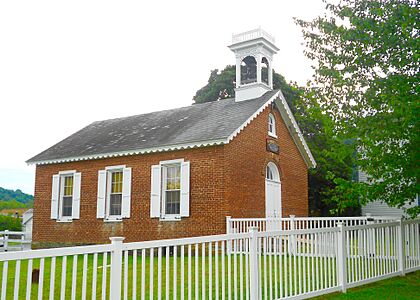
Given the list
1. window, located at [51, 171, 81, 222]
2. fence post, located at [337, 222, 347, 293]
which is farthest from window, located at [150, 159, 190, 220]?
fence post, located at [337, 222, 347, 293]

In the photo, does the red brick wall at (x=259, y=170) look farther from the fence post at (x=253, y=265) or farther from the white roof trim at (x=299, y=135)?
the fence post at (x=253, y=265)

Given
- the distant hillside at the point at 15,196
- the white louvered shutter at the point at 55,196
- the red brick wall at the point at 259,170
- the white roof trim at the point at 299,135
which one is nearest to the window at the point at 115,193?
the white louvered shutter at the point at 55,196

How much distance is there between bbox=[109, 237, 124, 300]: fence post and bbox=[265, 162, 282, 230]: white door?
38.3 feet

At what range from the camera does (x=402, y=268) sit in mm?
9750

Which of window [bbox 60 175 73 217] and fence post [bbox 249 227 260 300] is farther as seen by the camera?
window [bbox 60 175 73 217]

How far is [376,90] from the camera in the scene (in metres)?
8.80

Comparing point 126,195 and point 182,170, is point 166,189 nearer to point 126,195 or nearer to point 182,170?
point 182,170

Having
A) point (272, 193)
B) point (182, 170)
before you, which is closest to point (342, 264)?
point (182, 170)

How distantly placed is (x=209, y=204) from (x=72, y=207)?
21.4 ft

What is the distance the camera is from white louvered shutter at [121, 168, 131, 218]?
1656 centimetres

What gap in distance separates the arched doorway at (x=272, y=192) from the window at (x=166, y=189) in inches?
128

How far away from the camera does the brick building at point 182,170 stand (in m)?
14.8

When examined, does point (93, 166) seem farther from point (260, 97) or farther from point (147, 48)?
point (260, 97)

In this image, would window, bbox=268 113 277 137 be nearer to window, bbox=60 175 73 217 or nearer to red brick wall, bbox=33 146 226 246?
red brick wall, bbox=33 146 226 246
